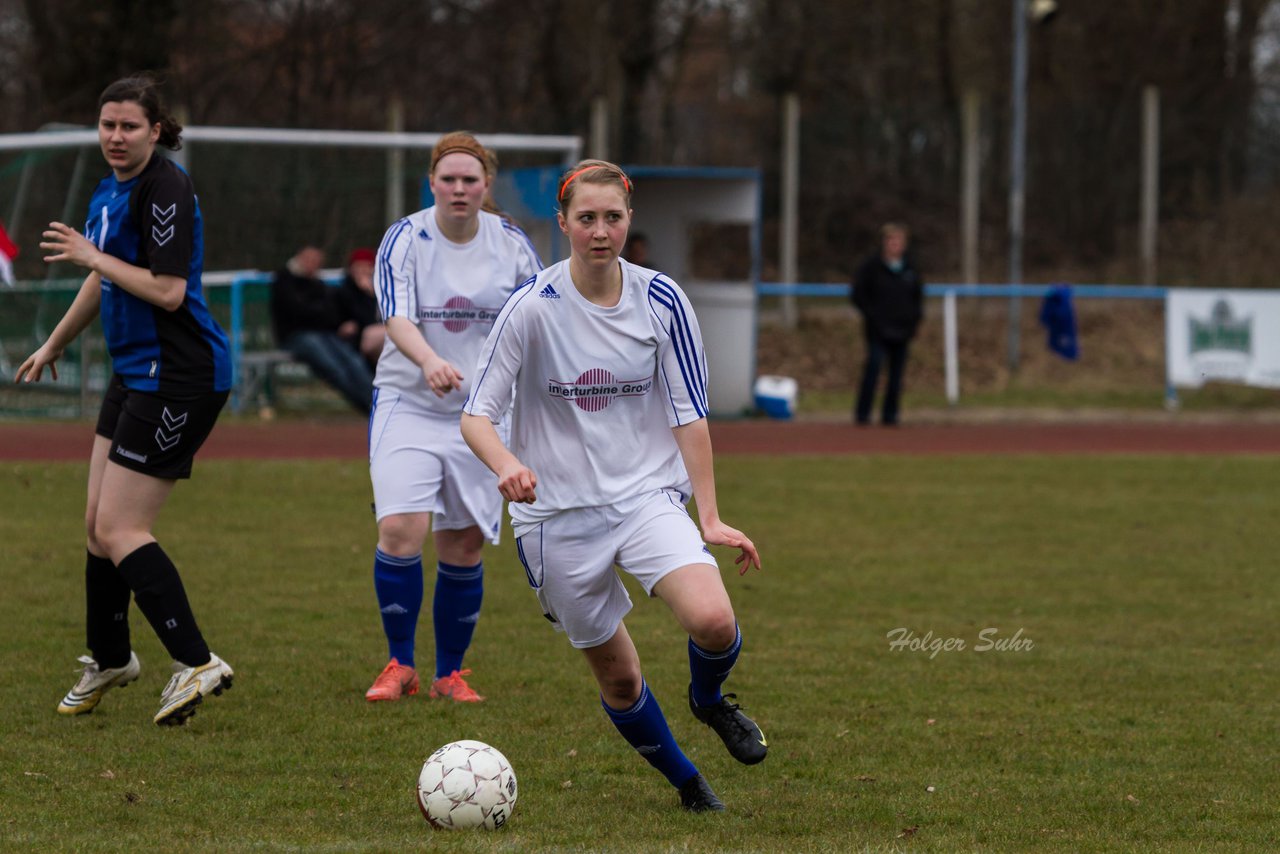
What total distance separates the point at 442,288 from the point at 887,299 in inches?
425

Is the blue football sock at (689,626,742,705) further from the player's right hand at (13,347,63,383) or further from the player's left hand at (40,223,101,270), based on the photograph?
the player's right hand at (13,347,63,383)

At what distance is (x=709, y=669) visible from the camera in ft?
15.0

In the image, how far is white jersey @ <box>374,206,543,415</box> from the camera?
6117 millimetres

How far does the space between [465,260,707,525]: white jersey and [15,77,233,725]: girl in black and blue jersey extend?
55.3 inches

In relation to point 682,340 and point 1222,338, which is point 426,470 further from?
point 1222,338

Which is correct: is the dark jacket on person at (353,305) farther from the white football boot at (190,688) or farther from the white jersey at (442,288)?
the white football boot at (190,688)

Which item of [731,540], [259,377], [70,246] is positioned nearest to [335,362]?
[259,377]

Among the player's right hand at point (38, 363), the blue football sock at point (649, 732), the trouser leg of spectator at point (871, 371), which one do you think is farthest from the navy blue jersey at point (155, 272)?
the trouser leg of spectator at point (871, 371)

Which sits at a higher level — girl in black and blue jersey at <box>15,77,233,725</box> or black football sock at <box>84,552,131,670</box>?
girl in black and blue jersey at <box>15,77,233,725</box>

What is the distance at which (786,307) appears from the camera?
71.5 feet

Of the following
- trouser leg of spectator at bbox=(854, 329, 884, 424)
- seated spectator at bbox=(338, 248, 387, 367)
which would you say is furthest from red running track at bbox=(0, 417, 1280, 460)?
seated spectator at bbox=(338, 248, 387, 367)

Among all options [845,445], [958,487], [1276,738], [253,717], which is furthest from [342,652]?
[845,445]

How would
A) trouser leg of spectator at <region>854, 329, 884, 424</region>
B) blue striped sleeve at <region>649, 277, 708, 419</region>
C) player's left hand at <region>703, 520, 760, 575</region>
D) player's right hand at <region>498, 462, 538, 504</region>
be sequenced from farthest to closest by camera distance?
trouser leg of spectator at <region>854, 329, 884, 424</region>, blue striped sleeve at <region>649, 277, 708, 419</region>, player's left hand at <region>703, 520, 760, 575</region>, player's right hand at <region>498, 462, 538, 504</region>

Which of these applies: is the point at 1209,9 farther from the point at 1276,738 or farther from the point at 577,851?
the point at 577,851
